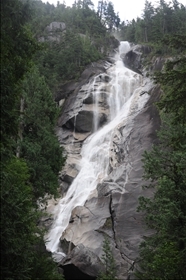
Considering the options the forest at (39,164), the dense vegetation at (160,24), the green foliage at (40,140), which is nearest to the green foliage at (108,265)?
the forest at (39,164)

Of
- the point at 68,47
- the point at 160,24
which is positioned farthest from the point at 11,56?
the point at 160,24

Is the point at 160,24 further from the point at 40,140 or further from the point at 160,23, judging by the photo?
the point at 40,140

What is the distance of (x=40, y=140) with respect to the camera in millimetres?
23172

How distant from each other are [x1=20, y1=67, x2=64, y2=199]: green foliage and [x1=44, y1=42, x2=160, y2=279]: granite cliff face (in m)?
4.32

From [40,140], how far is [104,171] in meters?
11.4

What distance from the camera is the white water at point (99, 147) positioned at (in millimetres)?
29031

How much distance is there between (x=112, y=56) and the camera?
6712 centimetres

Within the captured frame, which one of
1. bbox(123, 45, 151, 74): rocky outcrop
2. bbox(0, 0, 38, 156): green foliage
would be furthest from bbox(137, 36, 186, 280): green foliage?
bbox(123, 45, 151, 74): rocky outcrop

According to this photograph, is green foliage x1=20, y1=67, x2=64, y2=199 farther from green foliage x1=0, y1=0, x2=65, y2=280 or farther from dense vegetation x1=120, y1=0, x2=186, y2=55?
dense vegetation x1=120, y1=0, x2=186, y2=55

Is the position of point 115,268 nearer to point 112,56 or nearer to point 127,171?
point 127,171

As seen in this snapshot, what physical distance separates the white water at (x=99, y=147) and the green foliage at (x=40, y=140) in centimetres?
398

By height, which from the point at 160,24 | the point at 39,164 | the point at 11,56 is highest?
the point at 160,24

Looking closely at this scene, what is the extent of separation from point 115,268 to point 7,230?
12.9 m

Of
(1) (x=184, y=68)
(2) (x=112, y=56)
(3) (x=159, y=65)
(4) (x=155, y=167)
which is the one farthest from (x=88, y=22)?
(1) (x=184, y=68)
